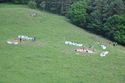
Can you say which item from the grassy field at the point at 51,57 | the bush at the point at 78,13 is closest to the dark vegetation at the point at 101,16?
the bush at the point at 78,13

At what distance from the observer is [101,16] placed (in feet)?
224

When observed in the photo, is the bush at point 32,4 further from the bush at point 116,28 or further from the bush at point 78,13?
the bush at point 116,28

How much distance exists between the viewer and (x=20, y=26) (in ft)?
209

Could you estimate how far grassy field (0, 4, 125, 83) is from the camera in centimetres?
4144

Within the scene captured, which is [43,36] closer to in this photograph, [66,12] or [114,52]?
[114,52]

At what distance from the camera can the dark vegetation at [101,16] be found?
63.9 metres

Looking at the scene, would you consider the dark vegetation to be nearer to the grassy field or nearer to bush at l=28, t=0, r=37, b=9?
the grassy field

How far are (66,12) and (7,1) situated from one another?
16383 millimetres

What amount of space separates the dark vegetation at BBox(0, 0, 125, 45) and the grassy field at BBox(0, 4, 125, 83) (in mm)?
2580

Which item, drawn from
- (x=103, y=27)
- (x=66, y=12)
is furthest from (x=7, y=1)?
(x=103, y=27)

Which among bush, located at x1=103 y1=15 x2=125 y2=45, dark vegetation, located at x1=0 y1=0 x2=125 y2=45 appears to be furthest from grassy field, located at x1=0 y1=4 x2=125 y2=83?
dark vegetation, located at x1=0 y1=0 x2=125 y2=45

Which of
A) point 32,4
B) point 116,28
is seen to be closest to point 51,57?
point 116,28

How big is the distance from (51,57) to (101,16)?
23448 mm

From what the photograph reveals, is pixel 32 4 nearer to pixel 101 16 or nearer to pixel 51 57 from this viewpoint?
pixel 101 16
